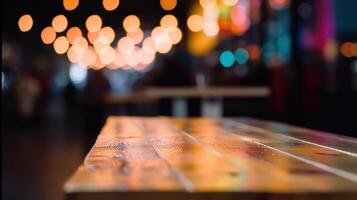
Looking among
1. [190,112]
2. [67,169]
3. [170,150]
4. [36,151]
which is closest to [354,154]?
[170,150]

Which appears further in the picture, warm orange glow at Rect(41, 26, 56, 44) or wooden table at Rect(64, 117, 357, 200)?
warm orange glow at Rect(41, 26, 56, 44)

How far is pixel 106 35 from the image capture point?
872 inches

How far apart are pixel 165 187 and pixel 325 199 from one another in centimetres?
27

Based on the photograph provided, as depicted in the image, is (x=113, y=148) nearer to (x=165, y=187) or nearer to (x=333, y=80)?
(x=165, y=187)

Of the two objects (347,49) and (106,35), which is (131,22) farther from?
(347,49)

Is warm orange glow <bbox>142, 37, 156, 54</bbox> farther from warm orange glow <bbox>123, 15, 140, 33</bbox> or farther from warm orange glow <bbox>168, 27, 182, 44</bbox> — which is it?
warm orange glow <bbox>123, 15, 140, 33</bbox>

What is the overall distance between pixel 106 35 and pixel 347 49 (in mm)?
11627

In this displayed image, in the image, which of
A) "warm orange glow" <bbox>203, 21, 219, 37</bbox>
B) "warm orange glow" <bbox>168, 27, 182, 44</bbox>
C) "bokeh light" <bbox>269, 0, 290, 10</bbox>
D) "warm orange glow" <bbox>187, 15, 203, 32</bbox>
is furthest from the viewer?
"warm orange glow" <bbox>168, 27, 182, 44</bbox>

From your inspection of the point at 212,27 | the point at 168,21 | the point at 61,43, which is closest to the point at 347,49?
the point at 212,27

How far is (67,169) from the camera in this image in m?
7.11

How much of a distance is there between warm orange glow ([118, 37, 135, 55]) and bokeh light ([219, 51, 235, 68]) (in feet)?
23.4

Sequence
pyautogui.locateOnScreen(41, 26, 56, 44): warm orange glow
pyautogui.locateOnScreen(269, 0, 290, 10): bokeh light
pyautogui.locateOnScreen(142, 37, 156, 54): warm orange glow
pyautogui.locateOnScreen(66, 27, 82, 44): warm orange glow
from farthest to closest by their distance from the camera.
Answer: pyautogui.locateOnScreen(142, 37, 156, 54): warm orange glow
pyautogui.locateOnScreen(66, 27, 82, 44): warm orange glow
pyautogui.locateOnScreen(41, 26, 56, 44): warm orange glow
pyautogui.locateOnScreen(269, 0, 290, 10): bokeh light

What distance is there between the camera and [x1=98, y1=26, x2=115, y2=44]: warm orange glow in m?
21.4

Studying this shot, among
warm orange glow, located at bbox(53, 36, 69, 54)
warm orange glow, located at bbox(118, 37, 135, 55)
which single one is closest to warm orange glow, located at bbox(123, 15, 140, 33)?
warm orange glow, located at bbox(53, 36, 69, 54)
